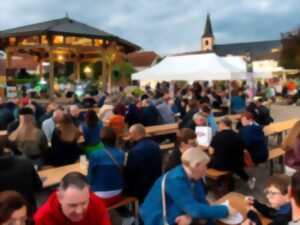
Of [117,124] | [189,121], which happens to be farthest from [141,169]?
[189,121]

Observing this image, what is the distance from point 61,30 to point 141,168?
1055cm

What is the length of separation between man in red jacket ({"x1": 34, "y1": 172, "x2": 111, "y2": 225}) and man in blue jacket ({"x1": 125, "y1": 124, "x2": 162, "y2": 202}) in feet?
6.22

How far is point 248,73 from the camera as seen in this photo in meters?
11.5

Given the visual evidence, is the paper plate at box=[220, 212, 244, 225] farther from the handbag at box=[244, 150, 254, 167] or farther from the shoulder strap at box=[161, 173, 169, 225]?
the handbag at box=[244, 150, 254, 167]

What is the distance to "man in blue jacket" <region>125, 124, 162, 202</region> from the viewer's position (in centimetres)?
443

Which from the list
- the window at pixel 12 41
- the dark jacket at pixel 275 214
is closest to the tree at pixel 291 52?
the window at pixel 12 41

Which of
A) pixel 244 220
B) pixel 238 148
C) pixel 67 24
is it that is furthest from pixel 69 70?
pixel 244 220

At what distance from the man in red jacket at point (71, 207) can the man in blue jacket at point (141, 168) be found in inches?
74.6

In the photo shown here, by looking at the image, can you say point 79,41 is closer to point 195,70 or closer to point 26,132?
point 195,70

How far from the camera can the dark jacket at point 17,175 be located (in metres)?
3.43

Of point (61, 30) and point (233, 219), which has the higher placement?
point (61, 30)

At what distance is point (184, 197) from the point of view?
2.82 metres

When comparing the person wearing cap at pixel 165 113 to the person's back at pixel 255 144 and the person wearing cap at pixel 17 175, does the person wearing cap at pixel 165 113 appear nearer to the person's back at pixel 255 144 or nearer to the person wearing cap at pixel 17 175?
the person's back at pixel 255 144

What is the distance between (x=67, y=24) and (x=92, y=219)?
13.6 metres
